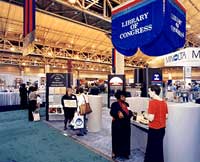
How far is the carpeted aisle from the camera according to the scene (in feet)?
12.9

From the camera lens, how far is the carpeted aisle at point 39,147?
394cm

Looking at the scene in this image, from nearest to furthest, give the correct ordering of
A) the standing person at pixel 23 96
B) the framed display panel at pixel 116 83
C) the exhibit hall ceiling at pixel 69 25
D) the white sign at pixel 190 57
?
1. the white sign at pixel 190 57
2. the exhibit hall ceiling at pixel 69 25
3. the framed display panel at pixel 116 83
4. the standing person at pixel 23 96

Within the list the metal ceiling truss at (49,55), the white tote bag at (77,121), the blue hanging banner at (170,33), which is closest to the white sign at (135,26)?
the blue hanging banner at (170,33)

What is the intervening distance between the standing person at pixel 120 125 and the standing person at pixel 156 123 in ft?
2.22

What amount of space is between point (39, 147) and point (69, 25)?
31.4 feet

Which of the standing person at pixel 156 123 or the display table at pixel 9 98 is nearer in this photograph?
the standing person at pixel 156 123

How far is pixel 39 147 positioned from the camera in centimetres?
460

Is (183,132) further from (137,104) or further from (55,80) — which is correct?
(55,80)

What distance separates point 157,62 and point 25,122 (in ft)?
24.0

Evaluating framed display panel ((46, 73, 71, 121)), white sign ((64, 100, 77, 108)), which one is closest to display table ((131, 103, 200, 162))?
white sign ((64, 100, 77, 108))

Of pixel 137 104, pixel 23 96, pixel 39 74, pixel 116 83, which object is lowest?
pixel 23 96

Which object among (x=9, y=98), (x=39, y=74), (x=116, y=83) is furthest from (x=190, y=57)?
(x=39, y=74)

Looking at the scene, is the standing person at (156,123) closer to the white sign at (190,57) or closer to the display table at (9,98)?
the white sign at (190,57)

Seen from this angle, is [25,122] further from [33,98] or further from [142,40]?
[142,40]
